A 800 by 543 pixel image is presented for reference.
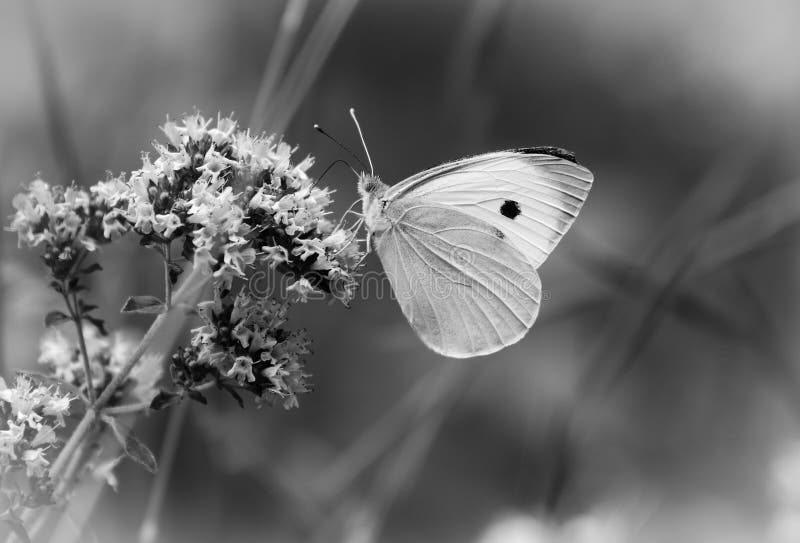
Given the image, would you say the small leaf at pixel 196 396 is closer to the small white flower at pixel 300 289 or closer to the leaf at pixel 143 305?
the leaf at pixel 143 305

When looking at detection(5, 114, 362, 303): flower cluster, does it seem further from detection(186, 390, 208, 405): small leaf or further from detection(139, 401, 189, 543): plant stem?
detection(139, 401, 189, 543): plant stem

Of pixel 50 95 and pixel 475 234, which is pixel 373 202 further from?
pixel 50 95

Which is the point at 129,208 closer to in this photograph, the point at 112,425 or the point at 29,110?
the point at 112,425

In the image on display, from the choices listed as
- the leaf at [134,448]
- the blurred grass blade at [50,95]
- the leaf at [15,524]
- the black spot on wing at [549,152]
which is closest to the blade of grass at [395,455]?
the black spot on wing at [549,152]

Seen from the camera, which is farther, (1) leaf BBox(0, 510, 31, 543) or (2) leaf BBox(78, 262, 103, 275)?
(2) leaf BBox(78, 262, 103, 275)

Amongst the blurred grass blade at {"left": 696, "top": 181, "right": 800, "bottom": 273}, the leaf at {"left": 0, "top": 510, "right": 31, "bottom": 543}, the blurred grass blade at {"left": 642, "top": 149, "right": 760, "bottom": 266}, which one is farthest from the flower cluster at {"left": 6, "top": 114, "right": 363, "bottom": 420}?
the blurred grass blade at {"left": 696, "top": 181, "right": 800, "bottom": 273}

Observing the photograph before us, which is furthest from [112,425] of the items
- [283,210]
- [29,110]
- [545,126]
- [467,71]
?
[545,126]
